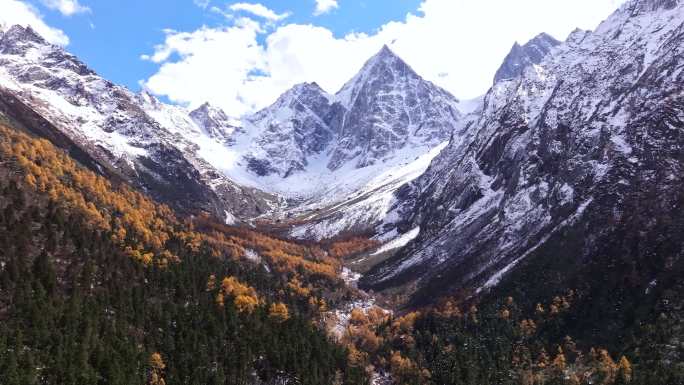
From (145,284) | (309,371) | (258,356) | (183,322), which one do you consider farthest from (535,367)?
(145,284)

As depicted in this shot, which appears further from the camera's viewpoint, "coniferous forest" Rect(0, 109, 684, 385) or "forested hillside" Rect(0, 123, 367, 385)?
"coniferous forest" Rect(0, 109, 684, 385)

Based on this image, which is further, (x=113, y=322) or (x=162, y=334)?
(x=162, y=334)

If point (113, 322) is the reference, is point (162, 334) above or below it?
below

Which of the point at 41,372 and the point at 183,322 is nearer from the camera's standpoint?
the point at 41,372

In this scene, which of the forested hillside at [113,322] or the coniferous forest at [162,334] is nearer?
the forested hillside at [113,322]

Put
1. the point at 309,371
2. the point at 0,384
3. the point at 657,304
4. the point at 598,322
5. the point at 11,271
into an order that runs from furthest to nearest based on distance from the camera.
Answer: the point at 598,322
the point at 657,304
the point at 309,371
the point at 11,271
the point at 0,384

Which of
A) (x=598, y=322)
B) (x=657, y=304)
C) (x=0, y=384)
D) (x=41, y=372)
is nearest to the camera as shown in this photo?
(x=0, y=384)

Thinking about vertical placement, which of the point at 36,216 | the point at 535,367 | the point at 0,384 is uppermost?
the point at 36,216

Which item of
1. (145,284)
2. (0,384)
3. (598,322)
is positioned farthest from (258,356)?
(598,322)

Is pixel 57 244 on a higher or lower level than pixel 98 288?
higher

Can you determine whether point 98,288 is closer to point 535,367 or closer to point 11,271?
point 11,271
